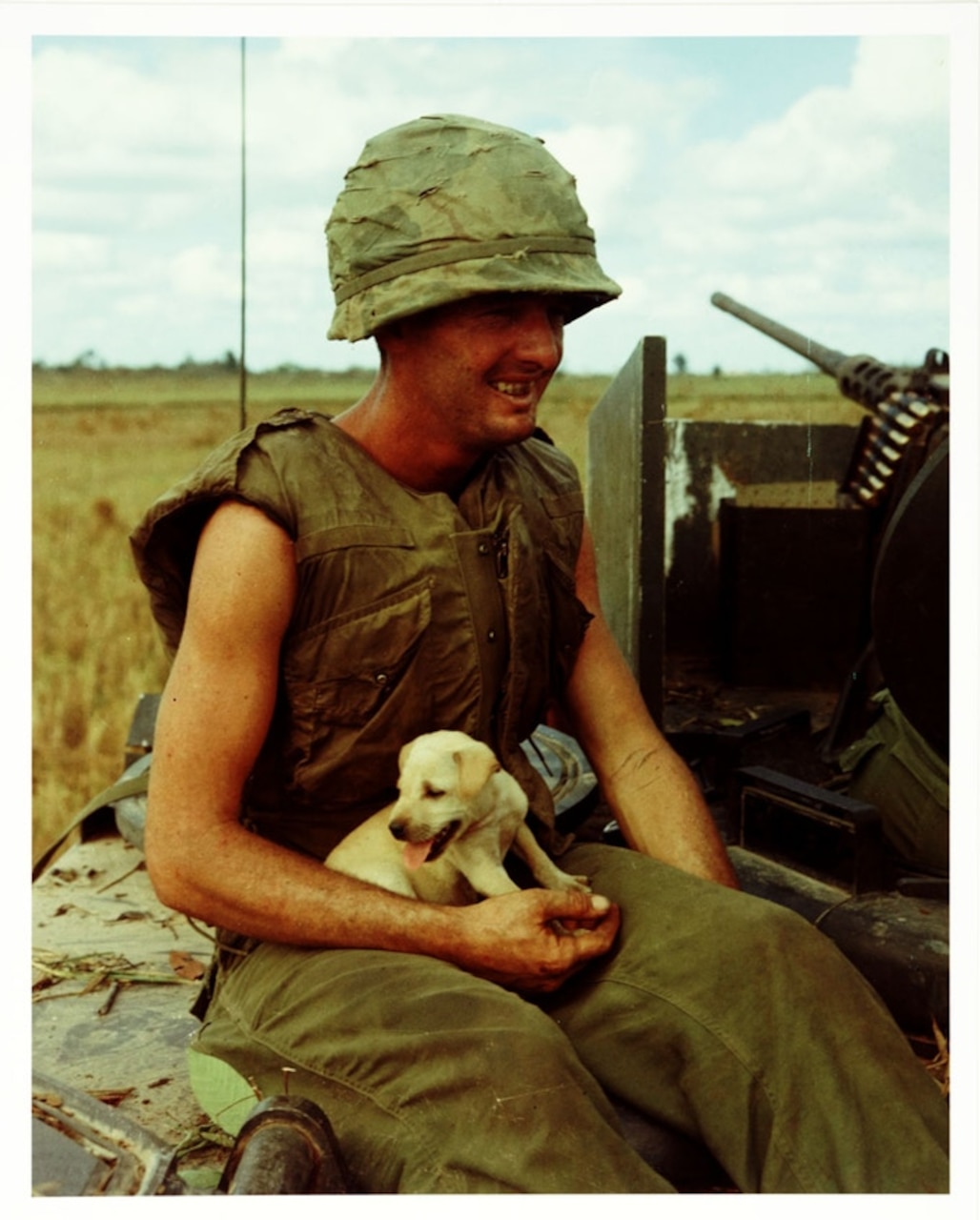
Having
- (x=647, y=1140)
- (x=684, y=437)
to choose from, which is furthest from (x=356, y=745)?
(x=684, y=437)

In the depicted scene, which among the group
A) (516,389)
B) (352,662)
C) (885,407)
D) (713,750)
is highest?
(885,407)

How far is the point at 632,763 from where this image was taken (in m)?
2.99

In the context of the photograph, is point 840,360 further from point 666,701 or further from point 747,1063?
point 747,1063

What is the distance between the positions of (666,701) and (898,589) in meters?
2.31

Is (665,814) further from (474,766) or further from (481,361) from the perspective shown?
(481,361)

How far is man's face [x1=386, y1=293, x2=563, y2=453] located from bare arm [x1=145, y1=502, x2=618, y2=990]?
0.38 metres

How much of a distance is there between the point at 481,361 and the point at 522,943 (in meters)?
1.00

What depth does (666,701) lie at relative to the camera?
588 centimetres

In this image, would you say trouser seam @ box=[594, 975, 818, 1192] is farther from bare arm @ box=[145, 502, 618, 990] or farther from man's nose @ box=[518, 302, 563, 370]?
man's nose @ box=[518, 302, 563, 370]

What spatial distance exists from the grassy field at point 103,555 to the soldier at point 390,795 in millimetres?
1545

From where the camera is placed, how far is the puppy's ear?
2.45 meters

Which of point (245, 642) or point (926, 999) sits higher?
point (245, 642)

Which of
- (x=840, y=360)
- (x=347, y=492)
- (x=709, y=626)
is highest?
Answer: (x=840, y=360)

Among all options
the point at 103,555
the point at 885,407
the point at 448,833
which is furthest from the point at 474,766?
the point at 885,407
